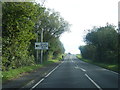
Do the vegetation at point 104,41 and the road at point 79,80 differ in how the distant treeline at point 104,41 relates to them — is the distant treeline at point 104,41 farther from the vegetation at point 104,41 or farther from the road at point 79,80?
the road at point 79,80

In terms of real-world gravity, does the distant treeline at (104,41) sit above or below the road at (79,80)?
above

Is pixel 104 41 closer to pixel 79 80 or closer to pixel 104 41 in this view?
pixel 104 41

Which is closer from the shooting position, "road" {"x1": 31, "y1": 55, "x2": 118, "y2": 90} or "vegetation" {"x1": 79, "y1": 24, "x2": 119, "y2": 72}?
"road" {"x1": 31, "y1": 55, "x2": 118, "y2": 90}

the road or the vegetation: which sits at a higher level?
the vegetation

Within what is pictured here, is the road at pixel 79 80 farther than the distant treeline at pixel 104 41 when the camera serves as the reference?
No

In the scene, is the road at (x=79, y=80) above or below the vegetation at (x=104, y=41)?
below

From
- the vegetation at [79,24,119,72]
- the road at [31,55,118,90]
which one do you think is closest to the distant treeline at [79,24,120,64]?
the vegetation at [79,24,119,72]

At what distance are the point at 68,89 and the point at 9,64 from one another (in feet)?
38.1

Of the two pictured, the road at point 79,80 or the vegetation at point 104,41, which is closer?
the road at point 79,80

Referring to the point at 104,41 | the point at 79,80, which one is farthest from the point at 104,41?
the point at 79,80

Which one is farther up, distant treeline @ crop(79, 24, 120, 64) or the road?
distant treeline @ crop(79, 24, 120, 64)

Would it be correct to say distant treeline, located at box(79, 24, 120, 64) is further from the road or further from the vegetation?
the road

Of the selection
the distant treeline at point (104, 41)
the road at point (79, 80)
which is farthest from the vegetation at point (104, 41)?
the road at point (79, 80)

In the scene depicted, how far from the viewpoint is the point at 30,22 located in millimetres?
18234
